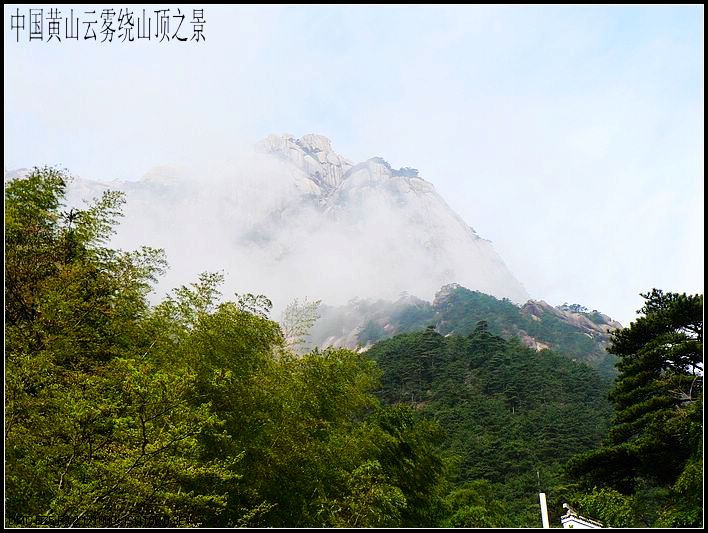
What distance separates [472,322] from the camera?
52.2 meters

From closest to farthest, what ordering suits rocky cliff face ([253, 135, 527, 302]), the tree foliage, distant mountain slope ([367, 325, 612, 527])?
the tree foliage < distant mountain slope ([367, 325, 612, 527]) < rocky cliff face ([253, 135, 527, 302])

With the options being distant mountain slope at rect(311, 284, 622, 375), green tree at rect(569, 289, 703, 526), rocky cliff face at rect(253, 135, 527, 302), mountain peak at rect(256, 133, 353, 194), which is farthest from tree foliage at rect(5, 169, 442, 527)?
mountain peak at rect(256, 133, 353, 194)

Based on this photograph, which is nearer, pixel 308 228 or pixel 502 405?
pixel 502 405

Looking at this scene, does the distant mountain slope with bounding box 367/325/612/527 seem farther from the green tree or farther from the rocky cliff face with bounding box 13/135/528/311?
the rocky cliff face with bounding box 13/135/528/311

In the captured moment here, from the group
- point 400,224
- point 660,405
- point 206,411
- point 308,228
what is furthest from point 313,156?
point 206,411

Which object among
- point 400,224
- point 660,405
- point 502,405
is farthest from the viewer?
point 400,224

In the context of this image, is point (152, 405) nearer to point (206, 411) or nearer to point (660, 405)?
point (206, 411)

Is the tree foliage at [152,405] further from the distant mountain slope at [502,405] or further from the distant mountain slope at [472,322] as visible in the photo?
the distant mountain slope at [472,322]

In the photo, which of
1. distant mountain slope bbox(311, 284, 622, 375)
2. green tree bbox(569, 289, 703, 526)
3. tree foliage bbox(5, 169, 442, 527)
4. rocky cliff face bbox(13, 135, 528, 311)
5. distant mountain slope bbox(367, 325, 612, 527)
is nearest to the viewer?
tree foliage bbox(5, 169, 442, 527)

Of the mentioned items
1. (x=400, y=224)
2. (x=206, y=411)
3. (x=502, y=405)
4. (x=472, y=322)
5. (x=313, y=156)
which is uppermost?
(x=313, y=156)

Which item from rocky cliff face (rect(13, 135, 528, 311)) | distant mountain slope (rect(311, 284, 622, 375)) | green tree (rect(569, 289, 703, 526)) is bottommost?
green tree (rect(569, 289, 703, 526))

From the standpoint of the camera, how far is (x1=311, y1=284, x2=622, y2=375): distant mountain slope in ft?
159

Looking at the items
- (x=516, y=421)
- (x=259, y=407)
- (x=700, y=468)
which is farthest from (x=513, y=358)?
(x=259, y=407)

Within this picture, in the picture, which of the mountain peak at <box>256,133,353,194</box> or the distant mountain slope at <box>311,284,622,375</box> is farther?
the mountain peak at <box>256,133,353,194</box>
